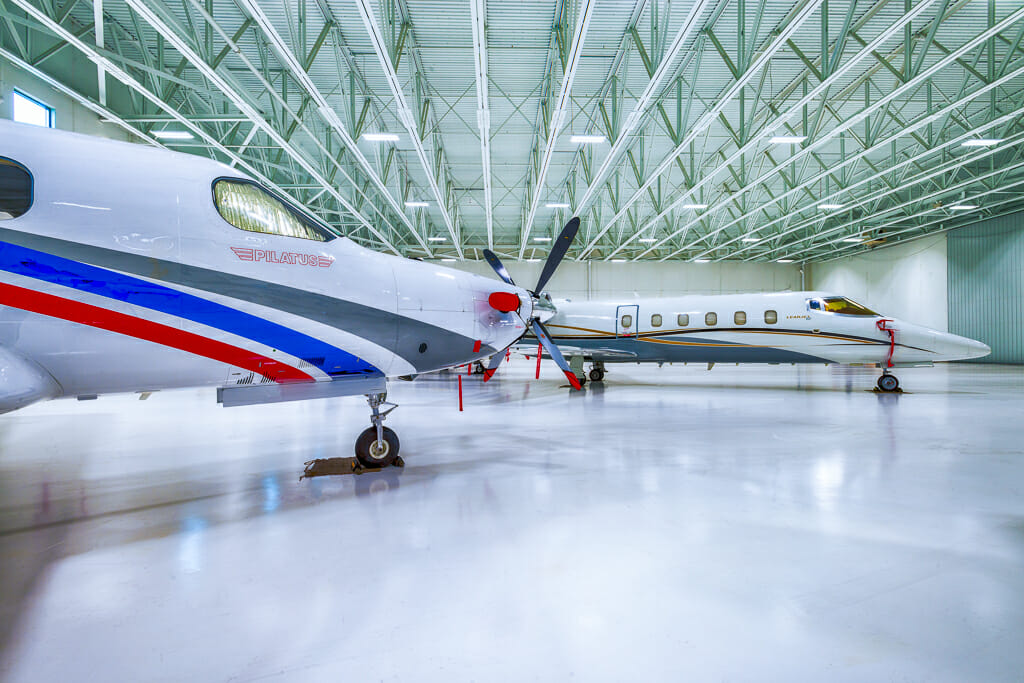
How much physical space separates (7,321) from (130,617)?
93.0 inches

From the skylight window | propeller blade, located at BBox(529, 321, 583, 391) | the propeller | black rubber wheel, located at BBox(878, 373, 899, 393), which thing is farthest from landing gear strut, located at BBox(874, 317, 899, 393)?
the skylight window

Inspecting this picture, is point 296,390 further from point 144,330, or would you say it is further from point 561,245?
point 561,245

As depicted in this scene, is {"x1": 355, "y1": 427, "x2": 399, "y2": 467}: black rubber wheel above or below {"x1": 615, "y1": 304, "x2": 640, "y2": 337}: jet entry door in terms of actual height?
below

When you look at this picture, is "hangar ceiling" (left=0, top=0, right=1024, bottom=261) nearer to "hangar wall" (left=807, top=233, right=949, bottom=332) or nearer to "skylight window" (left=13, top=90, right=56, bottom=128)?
"skylight window" (left=13, top=90, right=56, bottom=128)

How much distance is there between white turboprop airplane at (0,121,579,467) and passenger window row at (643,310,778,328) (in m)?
11.4

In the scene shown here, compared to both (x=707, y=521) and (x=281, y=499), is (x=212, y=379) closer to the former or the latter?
(x=281, y=499)

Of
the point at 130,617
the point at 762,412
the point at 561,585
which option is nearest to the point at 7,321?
the point at 130,617

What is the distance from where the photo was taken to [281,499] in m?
4.75

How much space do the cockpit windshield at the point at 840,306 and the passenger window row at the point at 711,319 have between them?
1071 millimetres

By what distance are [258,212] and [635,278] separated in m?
33.4

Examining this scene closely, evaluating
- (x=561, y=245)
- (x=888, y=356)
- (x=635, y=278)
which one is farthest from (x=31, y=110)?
(x=635, y=278)

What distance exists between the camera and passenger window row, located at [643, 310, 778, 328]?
14.2m

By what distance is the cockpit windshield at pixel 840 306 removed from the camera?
45.0ft

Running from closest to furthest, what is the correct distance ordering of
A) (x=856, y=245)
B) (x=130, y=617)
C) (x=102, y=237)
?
1. (x=130, y=617)
2. (x=102, y=237)
3. (x=856, y=245)
